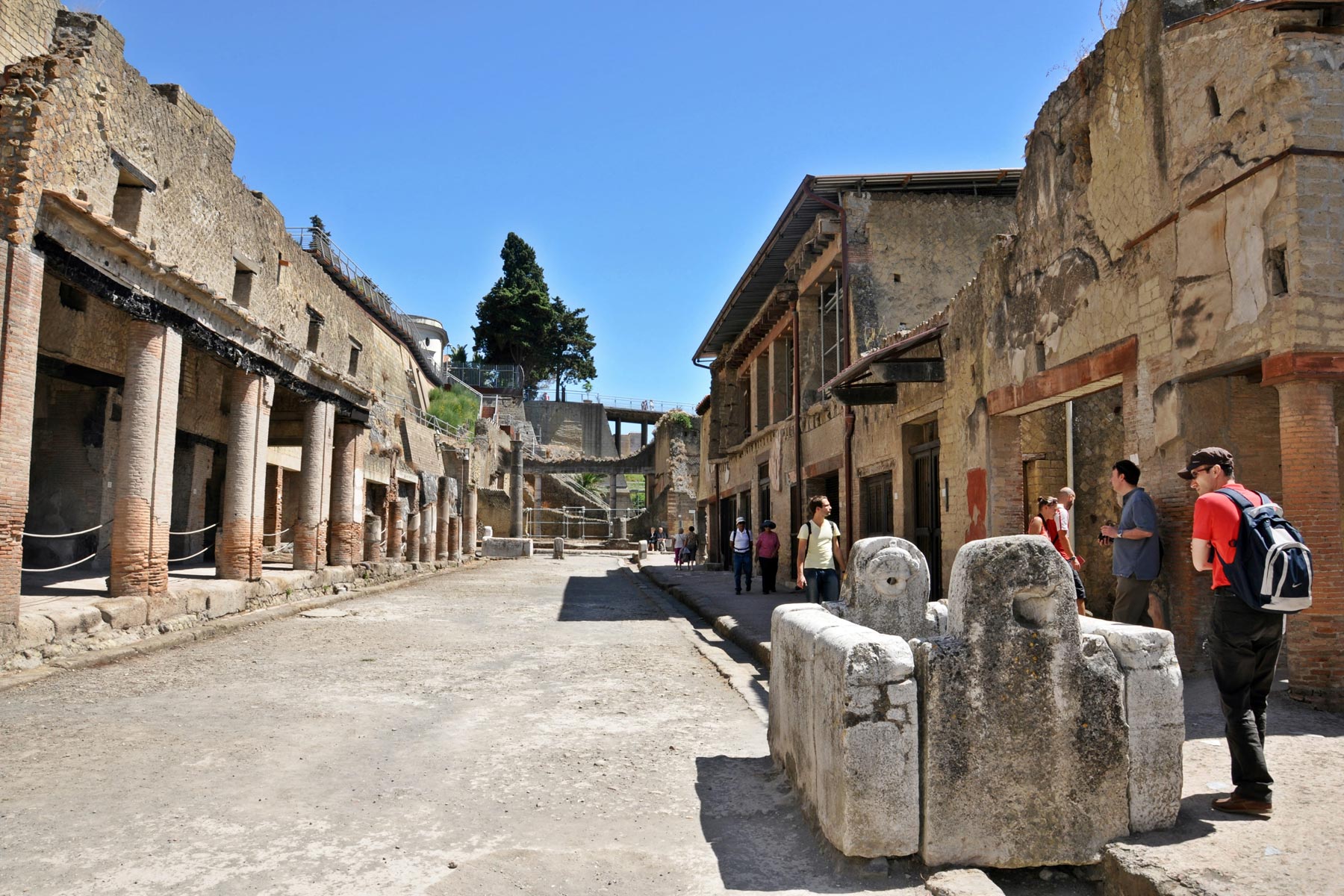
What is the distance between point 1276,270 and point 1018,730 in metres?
4.07

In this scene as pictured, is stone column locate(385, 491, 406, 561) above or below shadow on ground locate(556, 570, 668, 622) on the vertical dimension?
above

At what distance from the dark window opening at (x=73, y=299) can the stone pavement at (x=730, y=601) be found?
1034 centimetres

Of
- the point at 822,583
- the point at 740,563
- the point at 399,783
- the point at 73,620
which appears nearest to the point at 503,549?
the point at 740,563

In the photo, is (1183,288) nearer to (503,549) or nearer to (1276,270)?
(1276,270)

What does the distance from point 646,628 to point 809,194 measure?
675cm

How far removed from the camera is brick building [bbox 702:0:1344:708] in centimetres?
564

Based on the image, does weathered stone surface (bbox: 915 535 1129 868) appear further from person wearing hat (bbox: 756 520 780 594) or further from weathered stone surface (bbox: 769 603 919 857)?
person wearing hat (bbox: 756 520 780 594)

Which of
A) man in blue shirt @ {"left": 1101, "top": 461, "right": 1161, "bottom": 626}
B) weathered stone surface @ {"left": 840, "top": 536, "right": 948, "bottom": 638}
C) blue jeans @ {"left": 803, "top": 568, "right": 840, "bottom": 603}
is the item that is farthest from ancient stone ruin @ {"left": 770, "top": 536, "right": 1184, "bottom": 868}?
blue jeans @ {"left": 803, "top": 568, "right": 840, "bottom": 603}

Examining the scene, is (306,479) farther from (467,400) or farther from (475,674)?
(467,400)

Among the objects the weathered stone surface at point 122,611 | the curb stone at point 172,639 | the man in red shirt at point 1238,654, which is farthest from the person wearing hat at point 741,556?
the man in red shirt at point 1238,654

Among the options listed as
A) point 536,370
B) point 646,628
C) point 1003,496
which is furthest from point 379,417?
point 536,370

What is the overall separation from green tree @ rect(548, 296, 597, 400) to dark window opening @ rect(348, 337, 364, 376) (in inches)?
1501

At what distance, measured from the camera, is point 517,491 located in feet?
156

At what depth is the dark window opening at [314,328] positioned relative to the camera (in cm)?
2317
